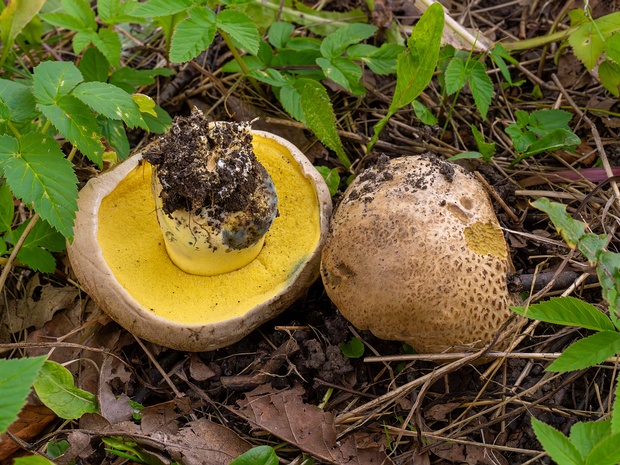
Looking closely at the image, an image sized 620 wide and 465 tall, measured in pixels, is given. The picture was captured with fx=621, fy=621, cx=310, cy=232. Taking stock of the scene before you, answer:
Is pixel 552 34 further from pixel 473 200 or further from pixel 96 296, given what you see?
pixel 96 296

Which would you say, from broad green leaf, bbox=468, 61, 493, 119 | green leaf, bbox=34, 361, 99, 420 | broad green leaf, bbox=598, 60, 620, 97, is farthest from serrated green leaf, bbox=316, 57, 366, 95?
green leaf, bbox=34, 361, 99, 420

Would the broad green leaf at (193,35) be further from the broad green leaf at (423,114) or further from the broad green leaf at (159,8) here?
the broad green leaf at (423,114)

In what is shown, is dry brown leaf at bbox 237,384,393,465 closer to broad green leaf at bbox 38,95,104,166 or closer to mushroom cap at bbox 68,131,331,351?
mushroom cap at bbox 68,131,331,351

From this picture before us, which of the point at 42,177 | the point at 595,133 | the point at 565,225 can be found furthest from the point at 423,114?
the point at 42,177

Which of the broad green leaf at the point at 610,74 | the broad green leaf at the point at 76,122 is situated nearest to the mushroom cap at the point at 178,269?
the broad green leaf at the point at 76,122

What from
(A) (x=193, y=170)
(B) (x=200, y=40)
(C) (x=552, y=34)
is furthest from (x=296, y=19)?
(A) (x=193, y=170)

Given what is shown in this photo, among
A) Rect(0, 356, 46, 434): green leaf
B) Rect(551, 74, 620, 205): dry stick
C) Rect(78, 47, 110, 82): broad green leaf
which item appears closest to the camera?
Rect(0, 356, 46, 434): green leaf

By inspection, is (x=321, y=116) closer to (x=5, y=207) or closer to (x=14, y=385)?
(x=5, y=207)
